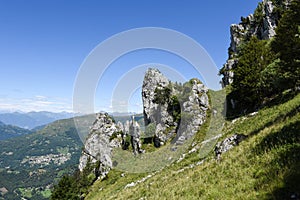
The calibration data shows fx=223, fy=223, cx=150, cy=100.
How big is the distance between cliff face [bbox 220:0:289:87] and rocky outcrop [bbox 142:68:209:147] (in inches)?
682

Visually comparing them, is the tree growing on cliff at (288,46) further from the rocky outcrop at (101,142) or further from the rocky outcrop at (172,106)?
the rocky outcrop at (101,142)

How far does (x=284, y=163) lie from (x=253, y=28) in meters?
96.7

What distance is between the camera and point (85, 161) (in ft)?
263

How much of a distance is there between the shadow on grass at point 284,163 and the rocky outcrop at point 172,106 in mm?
35774

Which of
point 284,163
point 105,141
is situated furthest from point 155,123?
point 284,163

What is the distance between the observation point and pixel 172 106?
6147 centimetres

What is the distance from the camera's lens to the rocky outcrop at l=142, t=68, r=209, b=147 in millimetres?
53638

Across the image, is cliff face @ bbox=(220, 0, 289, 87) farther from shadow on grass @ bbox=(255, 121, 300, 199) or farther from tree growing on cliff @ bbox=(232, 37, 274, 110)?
shadow on grass @ bbox=(255, 121, 300, 199)

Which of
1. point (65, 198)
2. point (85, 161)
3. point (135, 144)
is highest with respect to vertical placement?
point (135, 144)

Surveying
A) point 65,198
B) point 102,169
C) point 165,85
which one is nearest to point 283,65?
point 165,85

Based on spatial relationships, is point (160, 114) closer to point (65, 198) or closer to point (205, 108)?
point (205, 108)

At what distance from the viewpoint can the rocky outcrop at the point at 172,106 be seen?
53638mm

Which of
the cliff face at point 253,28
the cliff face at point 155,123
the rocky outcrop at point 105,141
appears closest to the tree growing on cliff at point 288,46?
the cliff face at point 155,123

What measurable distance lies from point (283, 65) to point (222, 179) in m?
24.4
